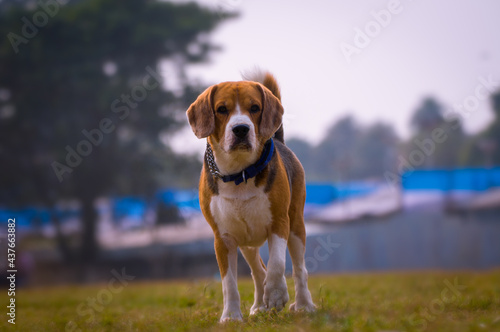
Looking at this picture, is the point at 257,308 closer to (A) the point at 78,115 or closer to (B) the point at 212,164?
(B) the point at 212,164

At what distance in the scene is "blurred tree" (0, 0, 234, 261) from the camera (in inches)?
742

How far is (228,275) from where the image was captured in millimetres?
4211

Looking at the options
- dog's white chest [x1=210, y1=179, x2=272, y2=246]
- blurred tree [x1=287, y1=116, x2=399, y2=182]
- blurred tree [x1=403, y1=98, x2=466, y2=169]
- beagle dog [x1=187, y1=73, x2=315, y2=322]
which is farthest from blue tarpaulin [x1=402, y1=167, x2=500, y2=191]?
dog's white chest [x1=210, y1=179, x2=272, y2=246]

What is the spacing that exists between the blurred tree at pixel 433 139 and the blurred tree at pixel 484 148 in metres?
0.30

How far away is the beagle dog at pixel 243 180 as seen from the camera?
394 cm

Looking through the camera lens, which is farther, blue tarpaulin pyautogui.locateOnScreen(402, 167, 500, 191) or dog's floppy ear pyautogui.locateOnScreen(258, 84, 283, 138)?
blue tarpaulin pyautogui.locateOnScreen(402, 167, 500, 191)

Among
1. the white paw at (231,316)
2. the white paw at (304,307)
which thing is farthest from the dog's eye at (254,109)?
the white paw at (304,307)

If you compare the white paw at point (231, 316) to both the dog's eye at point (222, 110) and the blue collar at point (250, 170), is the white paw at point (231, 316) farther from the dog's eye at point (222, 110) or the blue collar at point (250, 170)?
the dog's eye at point (222, 110)

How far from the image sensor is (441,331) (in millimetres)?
2986

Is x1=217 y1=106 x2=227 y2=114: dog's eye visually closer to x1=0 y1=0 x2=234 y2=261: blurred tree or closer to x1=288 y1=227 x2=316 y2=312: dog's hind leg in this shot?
x1=288 y1=227 x2=316 y2=312: dog's hind leg

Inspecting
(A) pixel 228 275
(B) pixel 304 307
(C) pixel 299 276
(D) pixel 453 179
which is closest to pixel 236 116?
(A) pixel 228 275

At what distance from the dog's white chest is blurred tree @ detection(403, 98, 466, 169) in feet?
44.1

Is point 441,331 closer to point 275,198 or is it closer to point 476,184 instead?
point 275,198

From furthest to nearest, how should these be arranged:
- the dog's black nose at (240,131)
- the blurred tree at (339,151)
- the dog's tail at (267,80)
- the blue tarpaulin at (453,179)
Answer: the blurred tree at (339,151), the blue tarpaulin at (453,179), the dog's tail at (267,80), the dog's black nose at (240,131)
